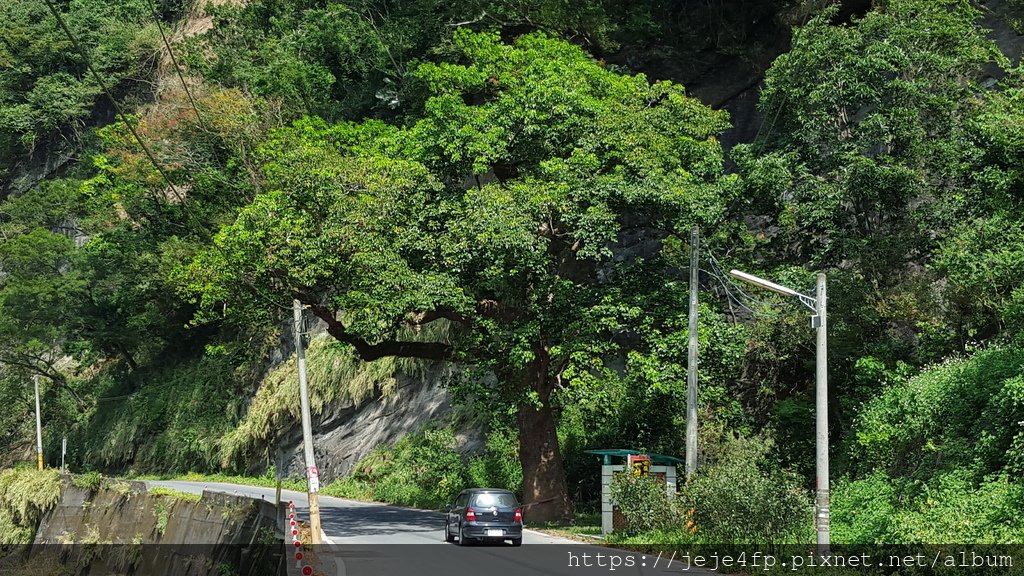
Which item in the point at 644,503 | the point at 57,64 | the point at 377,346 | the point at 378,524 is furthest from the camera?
the point at 57,64

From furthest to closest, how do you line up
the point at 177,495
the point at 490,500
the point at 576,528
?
the point at 177,495 → the point at 576,528 → the point at 490,500

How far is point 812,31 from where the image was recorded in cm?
3102

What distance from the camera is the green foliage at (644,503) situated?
23391 millimetres

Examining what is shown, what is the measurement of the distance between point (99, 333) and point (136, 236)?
7891mm

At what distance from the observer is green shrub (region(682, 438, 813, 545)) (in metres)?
19.7

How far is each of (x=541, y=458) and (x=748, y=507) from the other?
1094cm

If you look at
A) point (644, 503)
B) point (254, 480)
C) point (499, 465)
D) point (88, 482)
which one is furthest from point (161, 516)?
point (254, 480)

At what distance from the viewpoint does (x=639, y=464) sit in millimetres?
25141

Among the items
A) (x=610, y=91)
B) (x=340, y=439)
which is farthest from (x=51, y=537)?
(x=610, y=91)

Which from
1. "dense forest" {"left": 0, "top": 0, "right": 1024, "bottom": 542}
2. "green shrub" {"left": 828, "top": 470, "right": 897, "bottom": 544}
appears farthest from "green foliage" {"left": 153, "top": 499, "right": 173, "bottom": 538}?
"green shrub" {"left": 828, "top": 470, "right": 897, "bottom": 544}

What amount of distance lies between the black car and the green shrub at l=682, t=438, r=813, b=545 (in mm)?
4325

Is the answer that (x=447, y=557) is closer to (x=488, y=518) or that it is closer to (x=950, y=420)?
(x=488, y=518)

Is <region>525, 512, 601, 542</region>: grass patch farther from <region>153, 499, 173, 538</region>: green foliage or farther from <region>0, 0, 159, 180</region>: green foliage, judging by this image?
<region>0, 0, 159, 180</region>: green foliage

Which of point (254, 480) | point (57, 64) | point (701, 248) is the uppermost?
point (57, 64)
